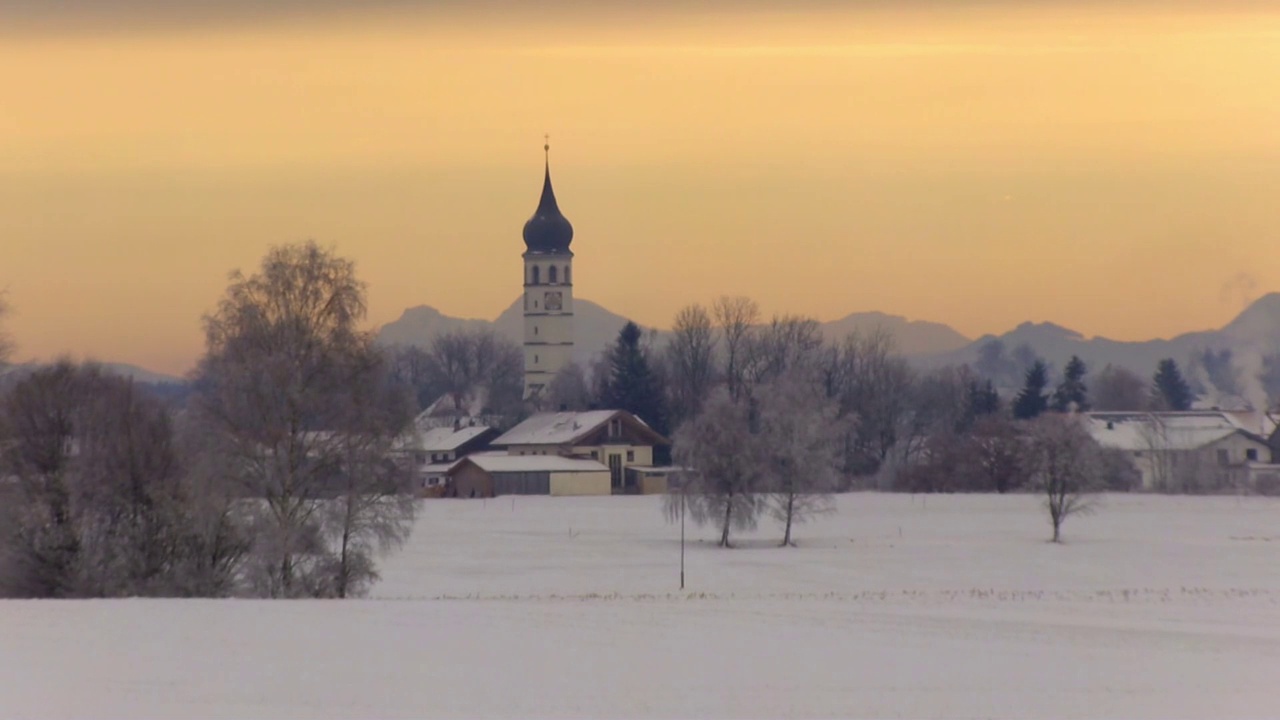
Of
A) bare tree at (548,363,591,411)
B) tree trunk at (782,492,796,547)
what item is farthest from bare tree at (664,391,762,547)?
bare tree at (548,363,591,411)

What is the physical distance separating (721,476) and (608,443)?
4202 cm

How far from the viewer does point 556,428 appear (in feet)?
388

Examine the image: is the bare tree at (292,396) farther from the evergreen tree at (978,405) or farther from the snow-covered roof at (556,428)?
the evergreen tree at (978,405)

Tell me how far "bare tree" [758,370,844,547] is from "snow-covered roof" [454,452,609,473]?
94.5 ft

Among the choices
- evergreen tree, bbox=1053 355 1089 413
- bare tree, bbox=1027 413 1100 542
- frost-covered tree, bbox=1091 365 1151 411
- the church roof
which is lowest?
bare tree, bbox=1027 413 1100 542

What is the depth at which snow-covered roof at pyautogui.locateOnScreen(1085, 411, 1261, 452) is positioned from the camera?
122 meters

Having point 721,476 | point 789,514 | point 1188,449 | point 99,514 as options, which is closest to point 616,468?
point 1188,449

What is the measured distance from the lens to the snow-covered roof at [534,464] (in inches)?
4082

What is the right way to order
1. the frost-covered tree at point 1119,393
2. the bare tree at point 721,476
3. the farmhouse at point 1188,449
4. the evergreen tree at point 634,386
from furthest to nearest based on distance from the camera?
1. the frost-covered tree at point 1119,393
2. the evergreen tree at point 634,386
3. the farmhouse at point 1188,449
4. the bare tree at point 721,476

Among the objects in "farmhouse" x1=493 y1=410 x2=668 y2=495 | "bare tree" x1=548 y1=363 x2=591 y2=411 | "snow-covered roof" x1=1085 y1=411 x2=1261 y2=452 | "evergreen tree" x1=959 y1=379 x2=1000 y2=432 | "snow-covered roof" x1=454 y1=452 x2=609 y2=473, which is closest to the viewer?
"snow-covered roof" x1=454 y1=452 x2=609 y2=473

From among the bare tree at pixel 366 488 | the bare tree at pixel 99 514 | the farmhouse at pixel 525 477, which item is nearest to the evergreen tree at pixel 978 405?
the farmhouse at pixel 525 477

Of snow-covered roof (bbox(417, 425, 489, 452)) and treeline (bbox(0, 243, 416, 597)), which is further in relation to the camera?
snow-covered roof (bbox(417, 425, 489, 452))

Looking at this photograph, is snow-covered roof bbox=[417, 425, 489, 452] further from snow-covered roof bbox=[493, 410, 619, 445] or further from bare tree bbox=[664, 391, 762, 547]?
bare tree bbox=[664, 391, 762, 547]

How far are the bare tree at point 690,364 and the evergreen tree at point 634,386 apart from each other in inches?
81.7
